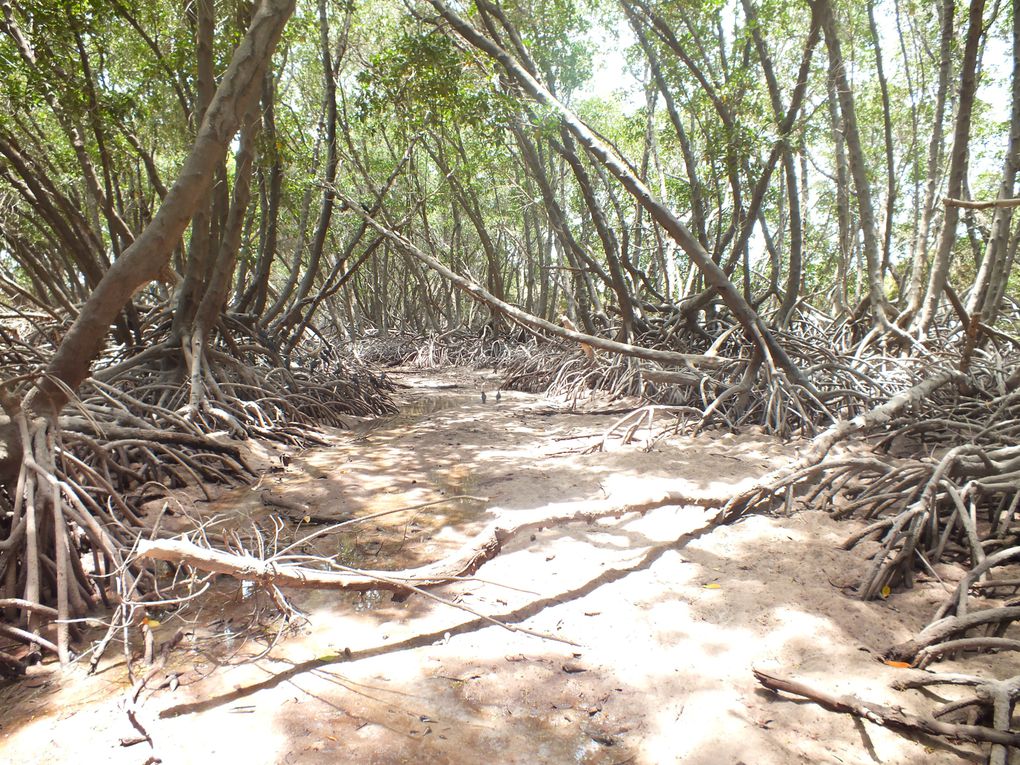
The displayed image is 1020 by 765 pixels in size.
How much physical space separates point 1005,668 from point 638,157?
14.0m

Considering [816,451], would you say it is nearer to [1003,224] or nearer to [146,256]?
[1003,224]

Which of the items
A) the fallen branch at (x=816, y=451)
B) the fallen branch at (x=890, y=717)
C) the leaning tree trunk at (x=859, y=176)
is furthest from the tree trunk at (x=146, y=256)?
the leaning tree trunk at (x=859, y=176)

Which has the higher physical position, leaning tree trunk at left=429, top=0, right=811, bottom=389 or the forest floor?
leaning tree trunk at left=429, top=0, right=811, bottom=389

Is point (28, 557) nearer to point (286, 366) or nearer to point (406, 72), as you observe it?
point (286, 366)

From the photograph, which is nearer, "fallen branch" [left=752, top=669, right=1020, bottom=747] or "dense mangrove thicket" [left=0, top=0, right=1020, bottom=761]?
"fallen branch" [left=752, top=669, right=1020, bottom=747]

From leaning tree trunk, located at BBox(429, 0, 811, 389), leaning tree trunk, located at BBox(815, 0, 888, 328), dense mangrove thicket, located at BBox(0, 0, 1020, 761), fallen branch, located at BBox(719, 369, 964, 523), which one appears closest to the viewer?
dense mangrove thicket, located at BBox(0, 0, 1020, 761)

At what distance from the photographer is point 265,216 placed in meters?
6.60

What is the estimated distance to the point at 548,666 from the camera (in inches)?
74.0

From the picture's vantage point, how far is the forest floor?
1.51m

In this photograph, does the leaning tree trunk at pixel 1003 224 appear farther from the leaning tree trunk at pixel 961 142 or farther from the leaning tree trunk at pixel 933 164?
the leaning tree trunk at pixel 933 164

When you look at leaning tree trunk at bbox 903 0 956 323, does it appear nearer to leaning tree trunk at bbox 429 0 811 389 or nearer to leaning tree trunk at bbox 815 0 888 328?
leaning tree trunk at bbox 815 0 888 328

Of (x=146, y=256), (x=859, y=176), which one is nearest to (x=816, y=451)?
(x=146, y=256)

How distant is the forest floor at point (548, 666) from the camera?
4.94 ft

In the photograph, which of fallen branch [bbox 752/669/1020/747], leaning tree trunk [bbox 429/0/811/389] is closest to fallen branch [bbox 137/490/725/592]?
fallen branch [bbox 752/669/1020/747]
